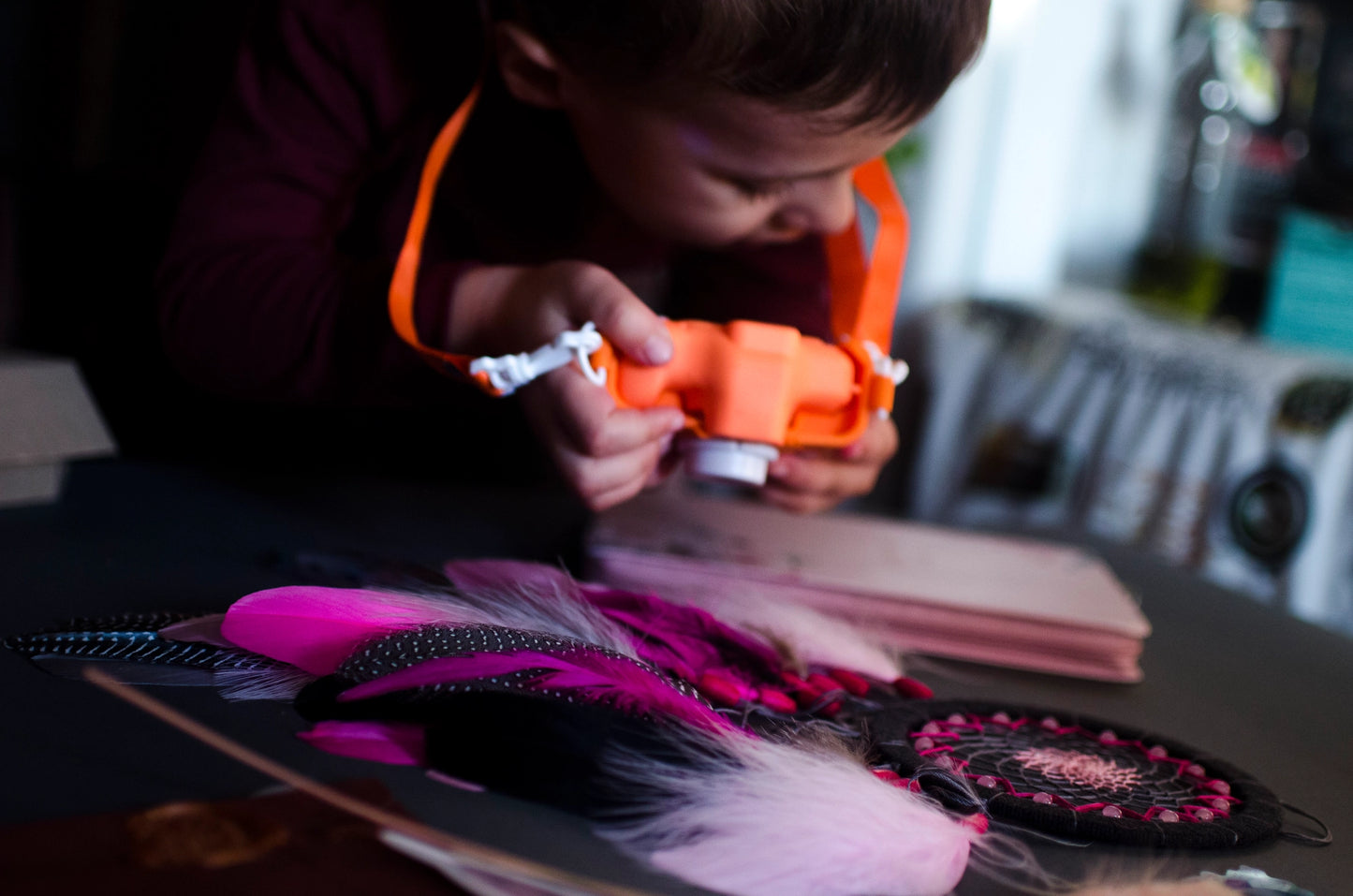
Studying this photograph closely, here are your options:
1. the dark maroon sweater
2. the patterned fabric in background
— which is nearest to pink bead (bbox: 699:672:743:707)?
the dark maroon sweater

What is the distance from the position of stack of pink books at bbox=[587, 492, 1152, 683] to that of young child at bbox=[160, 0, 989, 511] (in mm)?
36

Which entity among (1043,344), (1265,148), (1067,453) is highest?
(1265,148)

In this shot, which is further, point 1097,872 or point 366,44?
point 366,44

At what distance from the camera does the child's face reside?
1.57 ft

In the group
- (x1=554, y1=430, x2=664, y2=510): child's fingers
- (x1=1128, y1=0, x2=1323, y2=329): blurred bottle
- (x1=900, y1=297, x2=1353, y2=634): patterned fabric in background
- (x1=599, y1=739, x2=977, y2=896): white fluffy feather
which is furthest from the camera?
(x1=1128, y1=0, x2=1323, y2=329): blurred bottle

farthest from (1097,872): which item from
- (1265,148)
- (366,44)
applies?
(1265,148)

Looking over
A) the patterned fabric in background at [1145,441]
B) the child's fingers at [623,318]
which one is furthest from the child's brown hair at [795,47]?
the patterned fabric in background at [1145,441]

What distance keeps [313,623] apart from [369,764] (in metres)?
0.07

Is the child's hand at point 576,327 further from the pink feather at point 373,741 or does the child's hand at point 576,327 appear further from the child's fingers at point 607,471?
the pink feather at point 373,741

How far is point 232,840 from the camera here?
0.25 metres

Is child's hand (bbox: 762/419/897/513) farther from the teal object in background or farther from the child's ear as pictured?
the teal object in background

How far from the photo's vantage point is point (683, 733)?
0.32 metres

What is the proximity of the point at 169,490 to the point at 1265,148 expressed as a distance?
151 cm

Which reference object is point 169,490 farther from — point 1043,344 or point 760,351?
point 1043,344
